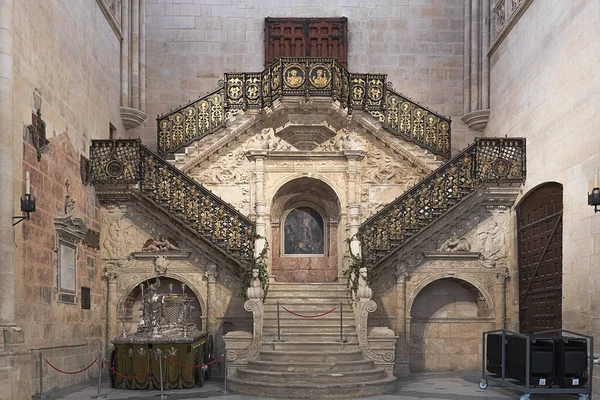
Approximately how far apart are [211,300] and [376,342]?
4250 millimetres

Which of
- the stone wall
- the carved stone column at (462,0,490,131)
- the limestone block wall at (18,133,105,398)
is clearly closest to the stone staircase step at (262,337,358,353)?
the limestone block wall at (18,133,105,398)

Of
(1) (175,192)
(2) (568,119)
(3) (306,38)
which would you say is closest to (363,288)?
(1) (175,192)

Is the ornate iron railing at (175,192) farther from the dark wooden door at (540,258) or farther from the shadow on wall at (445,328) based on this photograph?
the dark wooden door at (540,258)

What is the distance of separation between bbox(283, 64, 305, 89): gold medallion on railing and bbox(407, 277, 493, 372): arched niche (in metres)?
5.30

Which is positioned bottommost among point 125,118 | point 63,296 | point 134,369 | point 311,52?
point 134,369

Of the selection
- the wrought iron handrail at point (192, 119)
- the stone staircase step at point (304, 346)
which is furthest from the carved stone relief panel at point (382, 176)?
the stone staircase step at point (304, 346)

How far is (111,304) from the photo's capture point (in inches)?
635

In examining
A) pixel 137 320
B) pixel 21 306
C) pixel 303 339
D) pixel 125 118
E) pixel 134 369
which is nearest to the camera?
pixel 21 306

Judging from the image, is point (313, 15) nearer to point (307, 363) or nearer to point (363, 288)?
point (363, 288)

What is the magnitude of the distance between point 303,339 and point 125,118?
7.52m

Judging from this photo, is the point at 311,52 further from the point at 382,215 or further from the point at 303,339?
the point at 303,339

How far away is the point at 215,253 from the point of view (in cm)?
1608

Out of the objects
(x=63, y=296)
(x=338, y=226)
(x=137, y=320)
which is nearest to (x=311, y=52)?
(x=338, y=226)

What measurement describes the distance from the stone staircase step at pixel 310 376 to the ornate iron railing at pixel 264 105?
6.58 meters
